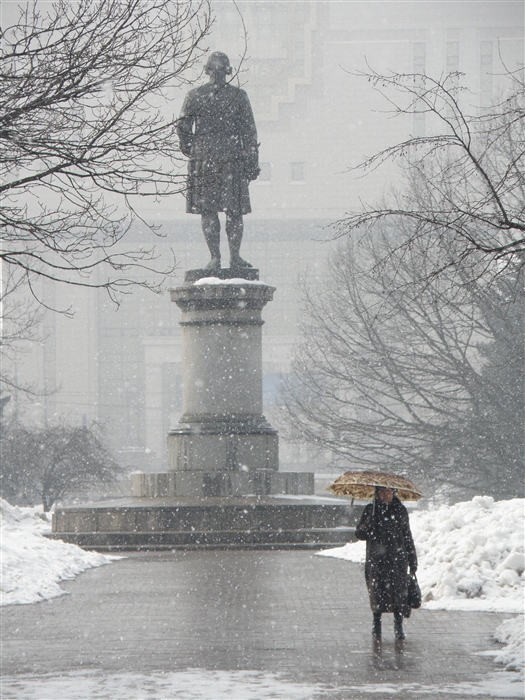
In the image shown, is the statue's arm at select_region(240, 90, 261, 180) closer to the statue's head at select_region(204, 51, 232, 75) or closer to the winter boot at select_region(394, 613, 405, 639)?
the statue's head at select_region(204, 51, 232, 75)

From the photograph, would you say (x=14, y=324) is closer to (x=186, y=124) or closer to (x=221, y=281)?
(x=221, y=281)

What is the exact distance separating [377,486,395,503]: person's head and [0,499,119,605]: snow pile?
418cm

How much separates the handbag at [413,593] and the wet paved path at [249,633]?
0.26 metres

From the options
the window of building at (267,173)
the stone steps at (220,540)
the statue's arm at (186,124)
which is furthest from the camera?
the window of building at (267,173)

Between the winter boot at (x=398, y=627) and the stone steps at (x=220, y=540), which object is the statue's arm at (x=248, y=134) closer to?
the stone steps at (x=220, y=540)

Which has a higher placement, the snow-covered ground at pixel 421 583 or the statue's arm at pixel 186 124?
the statue's arm at pixel 186 124

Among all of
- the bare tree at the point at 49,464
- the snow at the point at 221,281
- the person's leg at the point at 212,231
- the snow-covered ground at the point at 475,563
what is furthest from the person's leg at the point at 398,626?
the bare tree at the point at 49,464

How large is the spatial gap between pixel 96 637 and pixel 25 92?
14.3ft

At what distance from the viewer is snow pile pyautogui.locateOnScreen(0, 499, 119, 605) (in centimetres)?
1312

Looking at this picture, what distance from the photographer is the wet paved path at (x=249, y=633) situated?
859cm

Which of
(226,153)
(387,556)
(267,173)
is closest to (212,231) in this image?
(226,153)

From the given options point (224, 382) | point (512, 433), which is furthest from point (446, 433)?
point (224, 382)

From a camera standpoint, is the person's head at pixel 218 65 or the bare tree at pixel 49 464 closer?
the person's head at pixel 218 65

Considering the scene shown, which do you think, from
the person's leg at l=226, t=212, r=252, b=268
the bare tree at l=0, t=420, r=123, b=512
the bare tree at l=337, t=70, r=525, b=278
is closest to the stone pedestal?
the person's leg at l=226, t=212, r=252, b=268
